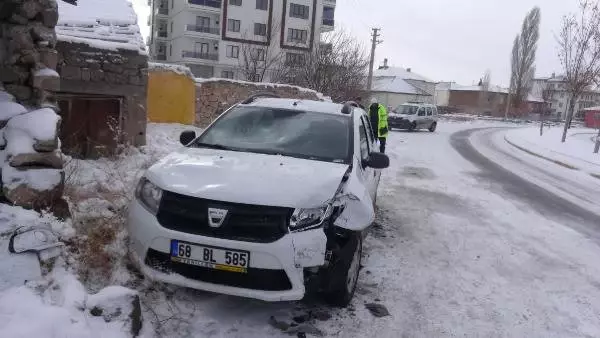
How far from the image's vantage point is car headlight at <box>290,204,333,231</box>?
3.46 m

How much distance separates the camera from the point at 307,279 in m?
3.54

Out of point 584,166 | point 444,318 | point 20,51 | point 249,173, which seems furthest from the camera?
point 584,166

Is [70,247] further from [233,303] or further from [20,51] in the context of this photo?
[20,51]

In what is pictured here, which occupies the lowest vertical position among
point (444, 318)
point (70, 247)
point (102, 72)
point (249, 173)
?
point (444, 318)

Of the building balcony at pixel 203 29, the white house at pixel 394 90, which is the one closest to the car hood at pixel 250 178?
the building balcony at pixel 203 29

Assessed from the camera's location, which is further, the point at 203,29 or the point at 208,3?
the point at 203,29

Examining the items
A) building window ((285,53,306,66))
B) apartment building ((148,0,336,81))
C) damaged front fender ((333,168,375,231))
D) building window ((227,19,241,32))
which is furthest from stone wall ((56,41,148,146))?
building window ((227,19,241,32))

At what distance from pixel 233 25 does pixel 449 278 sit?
167 ft

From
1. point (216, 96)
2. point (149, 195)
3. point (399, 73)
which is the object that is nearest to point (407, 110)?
point (216, 96)

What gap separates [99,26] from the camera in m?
8.88

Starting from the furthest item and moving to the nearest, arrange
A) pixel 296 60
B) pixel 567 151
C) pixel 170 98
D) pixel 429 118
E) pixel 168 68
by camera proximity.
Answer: pixel 429 118 < pixel 296 60 < pixel 567 151 < pixel 170 98 < pixel 168 68

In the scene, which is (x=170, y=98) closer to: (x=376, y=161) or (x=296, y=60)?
(x=376, y=161)

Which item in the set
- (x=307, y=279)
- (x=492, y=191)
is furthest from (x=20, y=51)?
(x=492, y=191)

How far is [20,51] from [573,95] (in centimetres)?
2684
